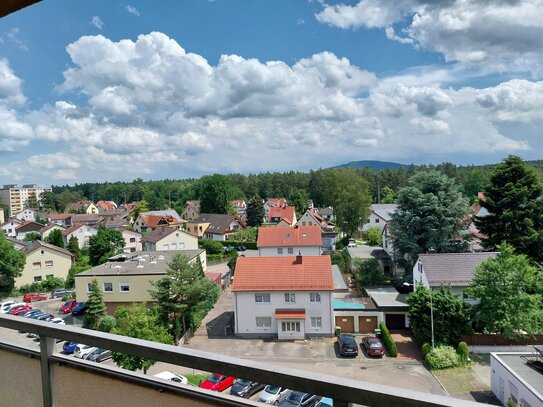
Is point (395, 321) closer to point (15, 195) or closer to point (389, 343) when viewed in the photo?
point (389, 343)

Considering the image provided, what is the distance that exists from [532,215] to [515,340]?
383 inches

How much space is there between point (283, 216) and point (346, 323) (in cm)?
3245

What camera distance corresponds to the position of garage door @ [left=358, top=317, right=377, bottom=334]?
1867cm

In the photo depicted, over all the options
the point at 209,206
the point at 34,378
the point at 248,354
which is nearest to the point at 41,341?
the point at 34,378

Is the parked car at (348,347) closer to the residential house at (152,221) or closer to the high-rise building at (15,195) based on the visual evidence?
the residential house at (152,221)

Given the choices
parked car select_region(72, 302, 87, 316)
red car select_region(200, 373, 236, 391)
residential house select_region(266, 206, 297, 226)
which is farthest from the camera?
residential house select_region(266, 206, 297, 226)

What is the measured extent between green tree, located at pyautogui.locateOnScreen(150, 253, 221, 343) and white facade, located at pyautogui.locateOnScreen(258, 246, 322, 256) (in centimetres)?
1278

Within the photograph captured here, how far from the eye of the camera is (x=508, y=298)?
1549 cm

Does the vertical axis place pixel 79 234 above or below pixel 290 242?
below

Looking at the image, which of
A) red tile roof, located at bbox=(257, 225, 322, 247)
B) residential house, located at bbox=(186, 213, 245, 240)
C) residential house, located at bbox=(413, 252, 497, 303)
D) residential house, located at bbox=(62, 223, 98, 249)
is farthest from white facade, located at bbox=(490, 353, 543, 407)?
residential house, located at bbox=(62, 223, 98, 249)

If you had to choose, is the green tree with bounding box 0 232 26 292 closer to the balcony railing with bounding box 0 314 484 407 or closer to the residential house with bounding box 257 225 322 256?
the residential house with bounding box 257 225 322 256

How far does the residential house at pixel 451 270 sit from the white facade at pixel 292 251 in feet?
35.0

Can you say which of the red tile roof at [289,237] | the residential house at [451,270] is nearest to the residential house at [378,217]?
the red tile roof at [289,237]

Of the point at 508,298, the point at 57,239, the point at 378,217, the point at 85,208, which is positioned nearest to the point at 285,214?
the point at 378,217
